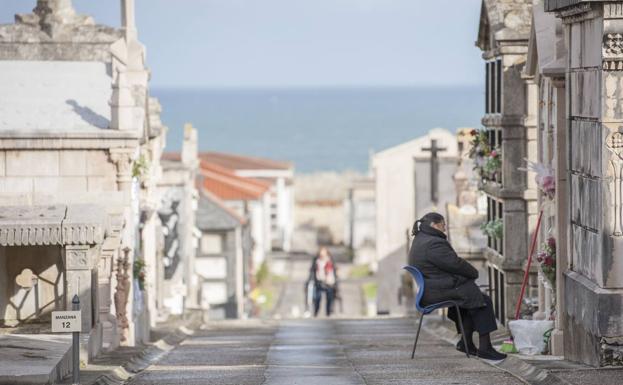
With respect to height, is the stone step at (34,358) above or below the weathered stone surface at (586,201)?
below

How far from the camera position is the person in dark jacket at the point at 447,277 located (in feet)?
57.4

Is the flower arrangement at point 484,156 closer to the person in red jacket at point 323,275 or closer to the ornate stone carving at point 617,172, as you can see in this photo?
the ornate stone carving at point 617,172

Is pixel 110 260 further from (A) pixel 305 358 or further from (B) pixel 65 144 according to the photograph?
(A) pixel 305 358

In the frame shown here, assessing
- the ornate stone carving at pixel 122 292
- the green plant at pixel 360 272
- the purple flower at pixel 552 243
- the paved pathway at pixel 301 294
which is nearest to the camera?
the purple flower at pixel 552 243

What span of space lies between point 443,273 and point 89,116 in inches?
359

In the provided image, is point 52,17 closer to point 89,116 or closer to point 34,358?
point 89,116

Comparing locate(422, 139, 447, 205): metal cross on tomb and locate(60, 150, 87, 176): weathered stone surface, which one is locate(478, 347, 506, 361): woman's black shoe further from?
locate(422, 139, 447, 205): metal cross on tomb

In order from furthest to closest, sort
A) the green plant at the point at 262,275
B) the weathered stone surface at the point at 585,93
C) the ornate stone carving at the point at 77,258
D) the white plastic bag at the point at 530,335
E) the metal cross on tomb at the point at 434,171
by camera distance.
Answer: the green plant at the point at 262,275 → the metal cross on tomb at the point at 434,171 → the white plastic bag at the point at 530,335 → the ornate stone carving at the point at 77,258 → the weathered stone surface at the point at 585,93

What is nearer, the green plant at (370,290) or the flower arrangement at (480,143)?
the flower arrangement at (480,143)

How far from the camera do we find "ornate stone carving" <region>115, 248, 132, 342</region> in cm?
2383

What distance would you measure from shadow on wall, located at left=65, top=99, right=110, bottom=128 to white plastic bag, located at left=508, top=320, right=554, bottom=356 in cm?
822

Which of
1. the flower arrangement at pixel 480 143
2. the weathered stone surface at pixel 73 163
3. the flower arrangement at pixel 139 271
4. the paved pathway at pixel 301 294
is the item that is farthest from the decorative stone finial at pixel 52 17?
the paved pathway at pixel 301 294

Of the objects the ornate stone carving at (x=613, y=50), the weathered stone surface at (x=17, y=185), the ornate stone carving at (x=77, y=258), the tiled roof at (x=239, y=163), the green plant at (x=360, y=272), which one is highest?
the ornate stone carving at (x=613, y=50)

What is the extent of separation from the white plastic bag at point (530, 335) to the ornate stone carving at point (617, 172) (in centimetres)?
392
